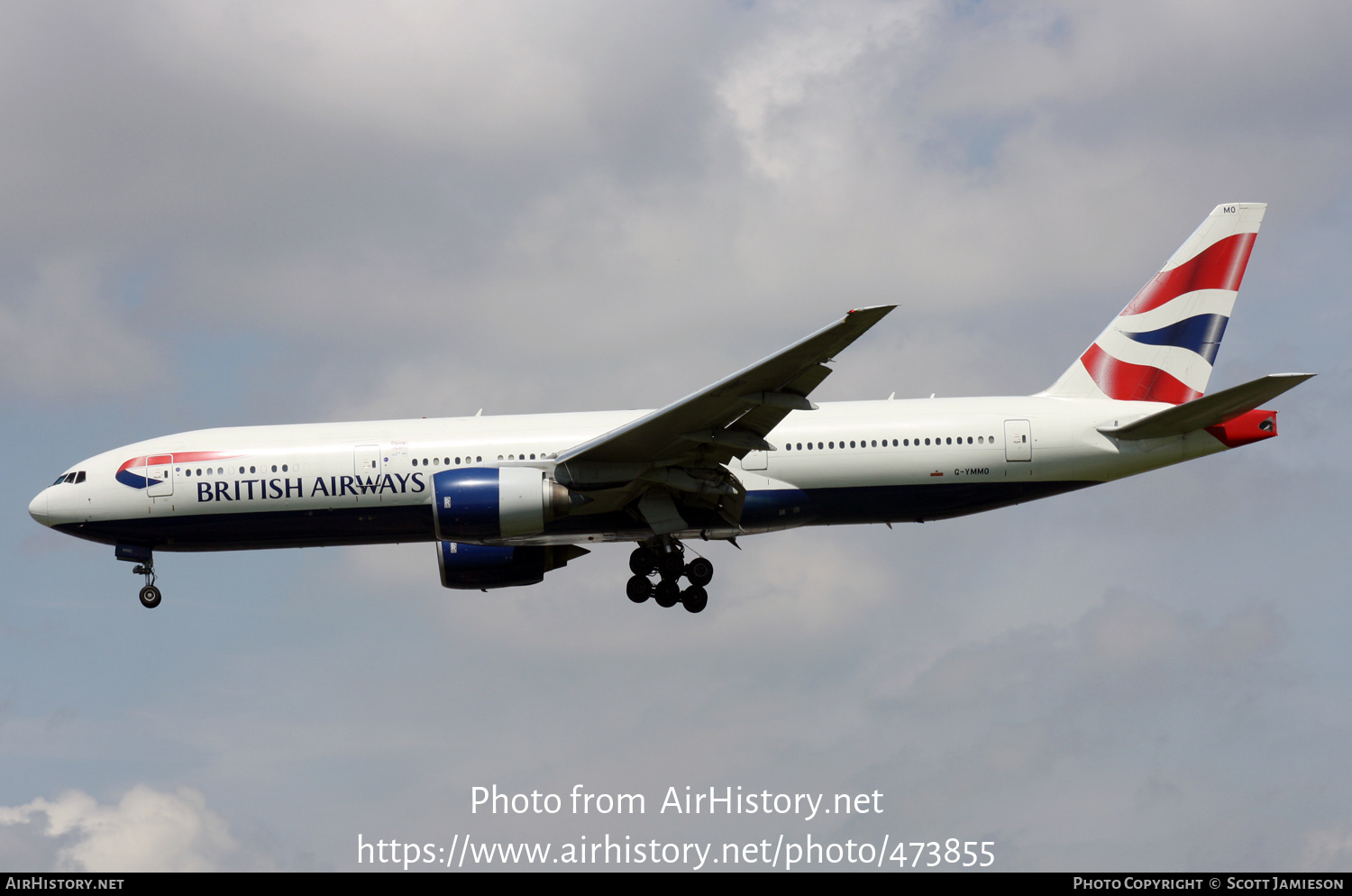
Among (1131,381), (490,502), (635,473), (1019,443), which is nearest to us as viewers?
(490,502)

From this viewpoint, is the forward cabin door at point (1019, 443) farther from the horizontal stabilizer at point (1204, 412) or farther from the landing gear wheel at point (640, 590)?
the landing gear wheel at point (640, 590)

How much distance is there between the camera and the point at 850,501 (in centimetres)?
2327

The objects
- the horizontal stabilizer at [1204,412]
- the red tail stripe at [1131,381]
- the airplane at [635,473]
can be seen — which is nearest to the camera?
the horizontal stabilizer at [1204,412]

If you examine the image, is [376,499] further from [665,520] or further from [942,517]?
[942,517]

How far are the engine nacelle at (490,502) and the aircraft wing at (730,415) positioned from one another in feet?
2.30

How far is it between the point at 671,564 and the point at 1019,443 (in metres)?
6.68

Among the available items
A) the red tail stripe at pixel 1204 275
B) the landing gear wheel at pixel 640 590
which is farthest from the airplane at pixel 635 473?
the red tail stripe at pixel 1204 275

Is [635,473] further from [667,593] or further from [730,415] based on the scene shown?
[667,593]

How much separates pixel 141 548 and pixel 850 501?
13.4 metres

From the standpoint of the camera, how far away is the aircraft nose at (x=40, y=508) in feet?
82.0

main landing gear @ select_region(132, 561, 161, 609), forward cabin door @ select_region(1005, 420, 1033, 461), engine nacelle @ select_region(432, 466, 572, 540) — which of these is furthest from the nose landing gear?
forward cabin door @ select_region(1005, 420, 1033, 461)

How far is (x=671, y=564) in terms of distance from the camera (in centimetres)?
2438

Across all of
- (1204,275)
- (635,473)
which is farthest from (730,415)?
(1204,275)

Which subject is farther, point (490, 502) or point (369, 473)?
point (369, 473)
